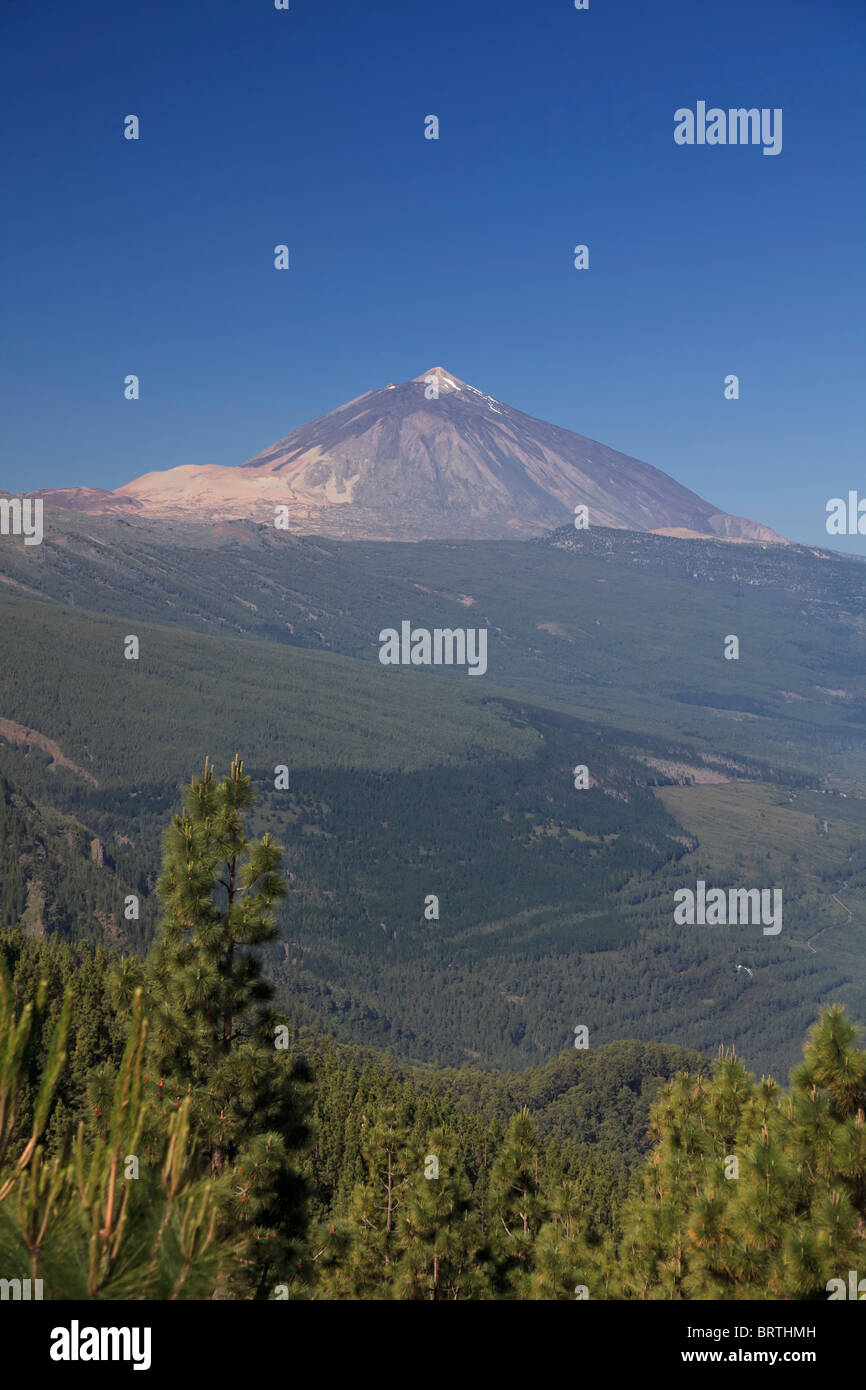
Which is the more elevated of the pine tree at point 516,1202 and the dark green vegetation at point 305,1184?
the dark green vegetation at point 305,1184

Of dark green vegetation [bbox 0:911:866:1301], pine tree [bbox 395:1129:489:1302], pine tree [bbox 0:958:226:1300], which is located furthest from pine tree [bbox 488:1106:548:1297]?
pine tree [bbox 0:958:226:1300]

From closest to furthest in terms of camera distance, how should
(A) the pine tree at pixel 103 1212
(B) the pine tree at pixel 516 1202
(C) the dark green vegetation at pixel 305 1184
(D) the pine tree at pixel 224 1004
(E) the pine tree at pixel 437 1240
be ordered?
(A) the pine tree at pixel 103 1212
(C) the dark green vegetation at pixel 305 1184
(D) the pine tree at pixel 224 1004
(E) the pine tree at pixel 437 1240
(B) the pine tree at pixel 516 1202

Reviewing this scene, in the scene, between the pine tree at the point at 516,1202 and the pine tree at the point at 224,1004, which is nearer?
the pine tree at the point at 224,1004

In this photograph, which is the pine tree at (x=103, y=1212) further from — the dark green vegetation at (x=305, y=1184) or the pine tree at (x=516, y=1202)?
the pine tree at (x=516, y=1202)

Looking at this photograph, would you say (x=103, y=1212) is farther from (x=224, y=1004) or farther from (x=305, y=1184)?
(x=305, y=1184)


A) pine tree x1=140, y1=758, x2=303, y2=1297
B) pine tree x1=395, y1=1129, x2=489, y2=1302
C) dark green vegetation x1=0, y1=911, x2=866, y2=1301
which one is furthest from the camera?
pine tree x1=395, y1=1129, x2=489, y2=1302

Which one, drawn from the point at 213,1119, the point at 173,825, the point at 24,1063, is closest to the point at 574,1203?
the point at 213,1119

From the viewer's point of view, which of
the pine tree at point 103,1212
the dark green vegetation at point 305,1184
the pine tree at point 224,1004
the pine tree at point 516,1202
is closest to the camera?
the pine tree at point 103,1212

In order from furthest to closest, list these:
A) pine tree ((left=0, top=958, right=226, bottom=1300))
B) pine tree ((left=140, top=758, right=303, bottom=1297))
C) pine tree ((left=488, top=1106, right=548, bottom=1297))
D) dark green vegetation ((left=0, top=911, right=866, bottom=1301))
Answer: pine tree ((left=488, top=1106, right=548, bottom=1297)), pine tree ((left=140, top=758, right=303, bottom=1297)), dark green vegetation ((left=0, top=911, right=866, bottom=1301)), pine tree ((left=0, top=958, right=226, bottom=1300))

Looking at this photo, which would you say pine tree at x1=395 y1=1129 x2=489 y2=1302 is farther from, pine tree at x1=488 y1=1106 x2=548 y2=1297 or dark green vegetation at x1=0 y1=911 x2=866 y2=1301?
pine tree at x1=488 y1=1106 x2=548 y2=1297

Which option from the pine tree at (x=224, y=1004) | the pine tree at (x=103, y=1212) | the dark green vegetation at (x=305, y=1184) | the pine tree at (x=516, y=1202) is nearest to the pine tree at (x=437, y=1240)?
the dark green vegetation at (x=305, y=1184)
